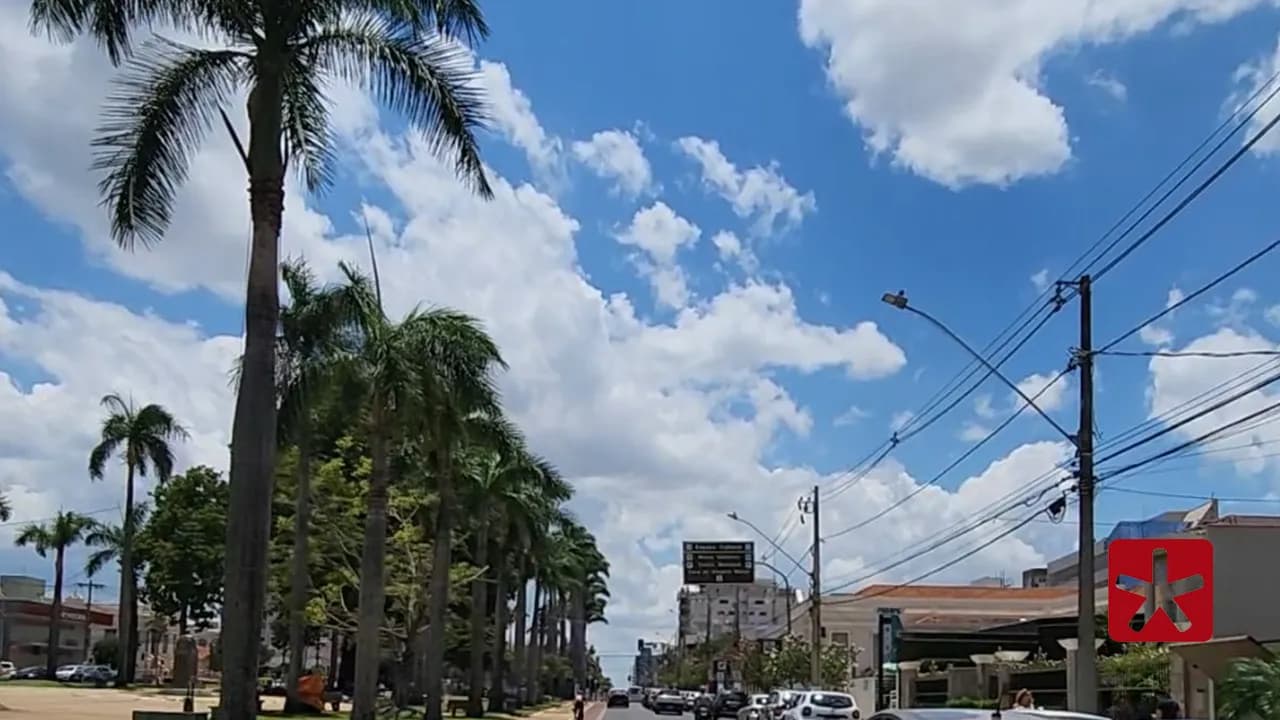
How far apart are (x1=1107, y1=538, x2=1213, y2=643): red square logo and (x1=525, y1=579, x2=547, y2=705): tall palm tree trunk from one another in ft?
168

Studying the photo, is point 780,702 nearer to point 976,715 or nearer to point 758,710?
point 758,710

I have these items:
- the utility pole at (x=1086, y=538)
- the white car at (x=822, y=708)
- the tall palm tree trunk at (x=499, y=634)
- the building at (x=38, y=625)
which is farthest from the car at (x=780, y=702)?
the building at (x=38, y=625)

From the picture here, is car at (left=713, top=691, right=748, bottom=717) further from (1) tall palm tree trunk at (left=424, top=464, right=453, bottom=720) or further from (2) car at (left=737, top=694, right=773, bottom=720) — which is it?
(1) tall palm tree trunk at (left=424, top=464, right=453, bottom=720)

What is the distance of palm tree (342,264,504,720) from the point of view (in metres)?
33.0

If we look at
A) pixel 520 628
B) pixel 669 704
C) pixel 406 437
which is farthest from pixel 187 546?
pixel 406 437

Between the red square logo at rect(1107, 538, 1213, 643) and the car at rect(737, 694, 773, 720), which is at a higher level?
the red square logo at rect(1107, 538, 1213, 643)

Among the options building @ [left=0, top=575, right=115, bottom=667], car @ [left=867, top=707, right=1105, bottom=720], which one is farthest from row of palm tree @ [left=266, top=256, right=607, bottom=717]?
Answer: building @ [left=0, top=575, right=115, bottom=667]

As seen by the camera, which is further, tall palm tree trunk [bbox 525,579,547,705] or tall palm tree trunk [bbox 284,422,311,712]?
tall palm tree trunk [bbox 525,579,547,705]

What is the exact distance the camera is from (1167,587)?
1359 inches

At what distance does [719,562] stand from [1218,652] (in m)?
62.0

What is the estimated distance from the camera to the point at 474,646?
184ft

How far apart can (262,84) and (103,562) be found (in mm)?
77241

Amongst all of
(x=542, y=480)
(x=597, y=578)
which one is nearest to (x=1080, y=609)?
(x=542, y=480)

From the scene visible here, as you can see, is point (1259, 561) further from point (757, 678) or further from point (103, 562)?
point (103, 562)
